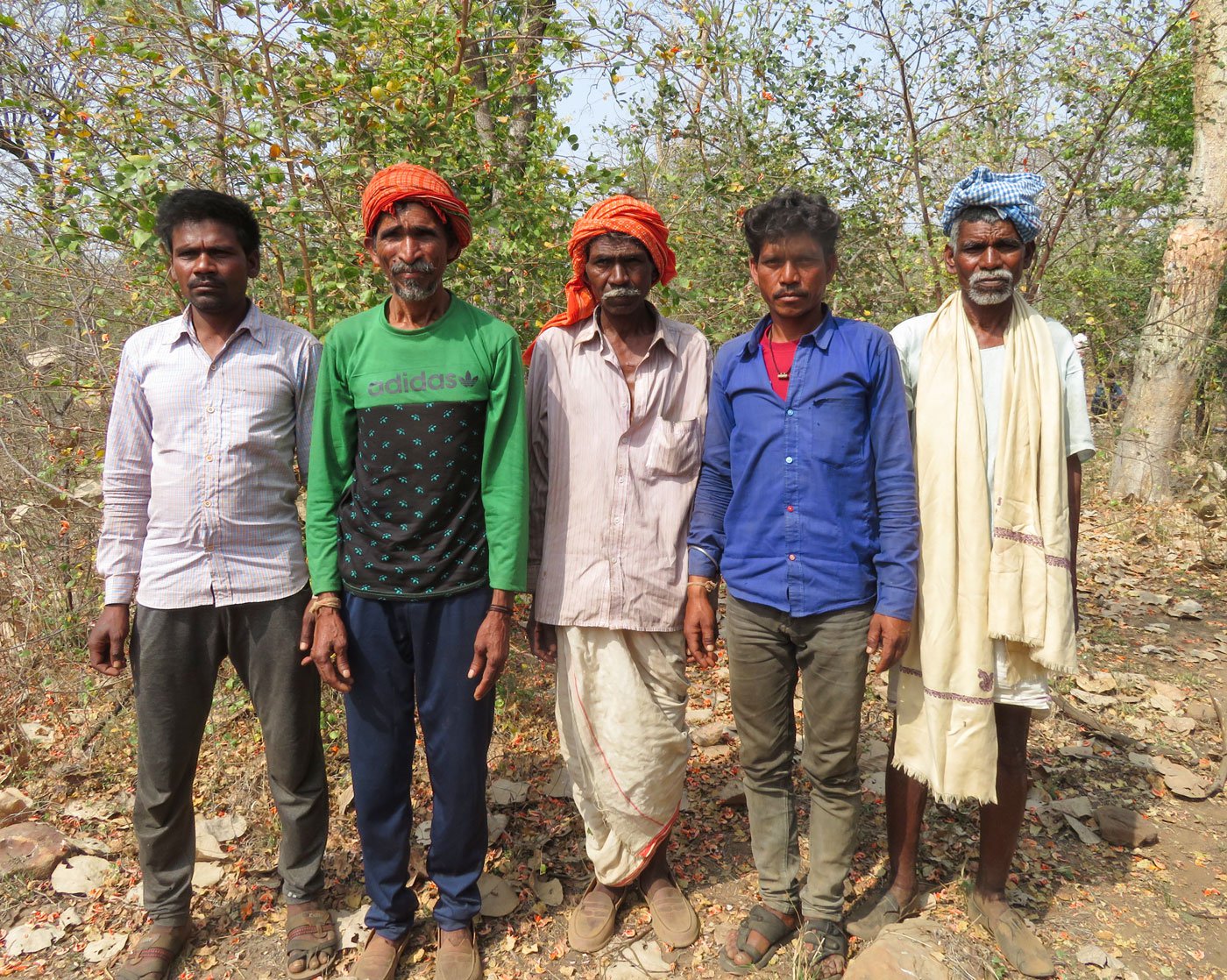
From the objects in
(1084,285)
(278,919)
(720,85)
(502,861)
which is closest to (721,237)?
(720,85)

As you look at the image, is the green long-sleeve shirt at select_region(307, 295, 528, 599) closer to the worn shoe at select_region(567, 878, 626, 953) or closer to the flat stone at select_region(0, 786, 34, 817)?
the worn shoe at select_region(567, 878, 626, 953)

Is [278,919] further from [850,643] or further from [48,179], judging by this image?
[48,179]

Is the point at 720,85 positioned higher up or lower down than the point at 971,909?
higher up

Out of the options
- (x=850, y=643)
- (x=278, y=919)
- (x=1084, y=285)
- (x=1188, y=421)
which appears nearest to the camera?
(x=850, y=643)

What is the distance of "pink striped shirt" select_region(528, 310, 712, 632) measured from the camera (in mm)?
2496

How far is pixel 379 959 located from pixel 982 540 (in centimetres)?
218

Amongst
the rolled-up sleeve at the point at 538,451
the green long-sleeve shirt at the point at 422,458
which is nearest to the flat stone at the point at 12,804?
the green long-sleeve shirt at the point at 422,458

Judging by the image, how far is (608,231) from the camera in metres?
2.44

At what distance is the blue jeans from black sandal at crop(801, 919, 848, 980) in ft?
3.31

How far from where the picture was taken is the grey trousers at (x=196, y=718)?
245cm

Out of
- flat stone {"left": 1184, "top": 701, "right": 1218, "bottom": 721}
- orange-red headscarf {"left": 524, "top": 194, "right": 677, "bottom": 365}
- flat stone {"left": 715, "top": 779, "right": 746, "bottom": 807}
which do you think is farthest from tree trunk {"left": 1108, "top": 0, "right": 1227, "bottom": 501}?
orange-red headscarf {"left": 524, "top": 194, "right": 677, "bottom": 365}

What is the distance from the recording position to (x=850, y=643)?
2340 mm

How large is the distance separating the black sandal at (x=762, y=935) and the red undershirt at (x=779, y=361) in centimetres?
161

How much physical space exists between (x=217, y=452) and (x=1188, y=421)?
10329 millimetres
